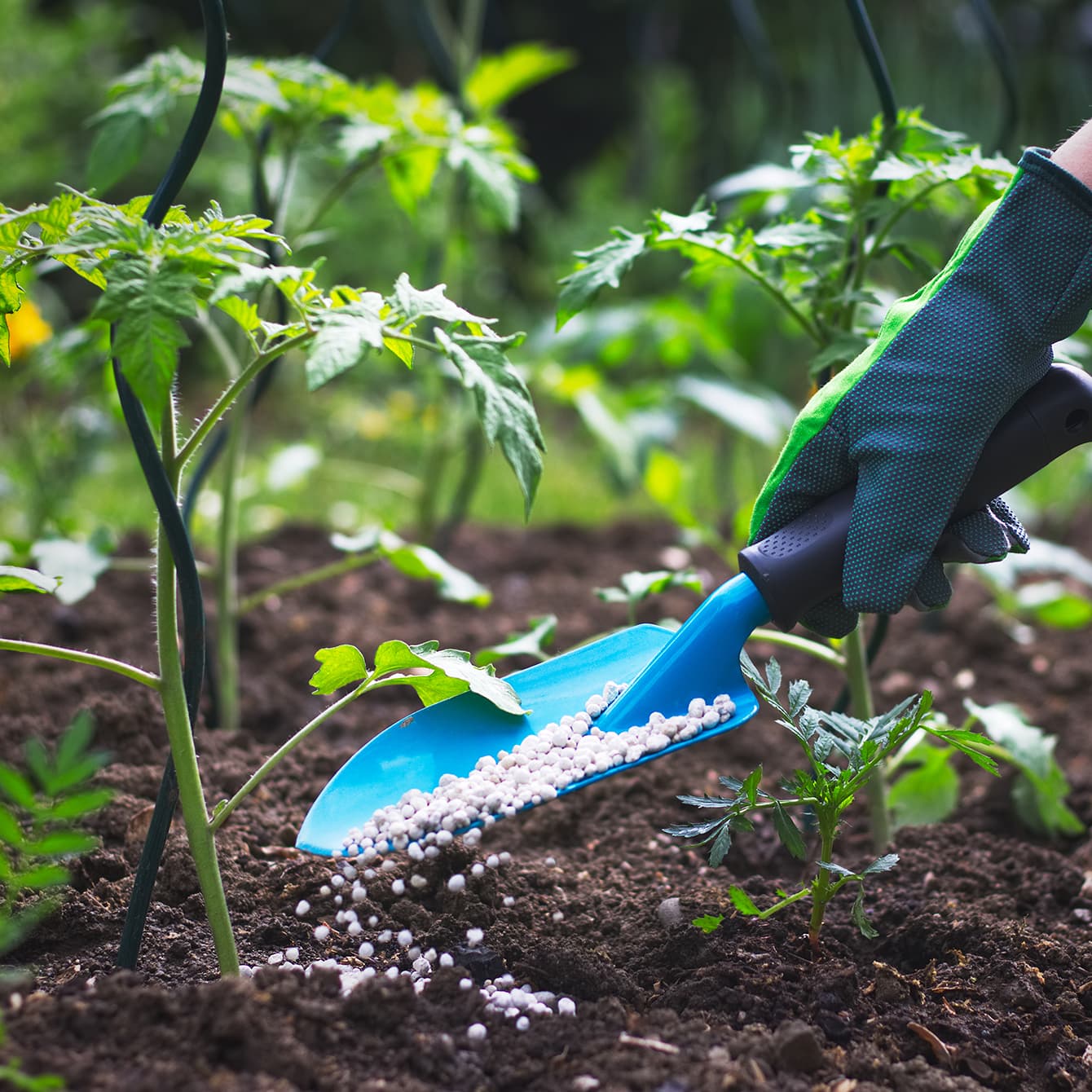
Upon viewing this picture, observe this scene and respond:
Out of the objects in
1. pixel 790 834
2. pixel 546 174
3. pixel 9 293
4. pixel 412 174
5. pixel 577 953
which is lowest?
pixel 577 953

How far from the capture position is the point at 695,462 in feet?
13.0

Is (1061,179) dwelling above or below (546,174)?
below

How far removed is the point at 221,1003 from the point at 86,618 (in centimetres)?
134

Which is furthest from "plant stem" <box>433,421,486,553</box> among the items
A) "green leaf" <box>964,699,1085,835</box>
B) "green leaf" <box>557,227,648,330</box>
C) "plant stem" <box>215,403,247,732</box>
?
"green leaf" <box>964,699,1085,835</box>

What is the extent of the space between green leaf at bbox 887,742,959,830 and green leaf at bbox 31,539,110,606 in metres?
1.14

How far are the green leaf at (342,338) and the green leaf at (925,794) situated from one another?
98 cm

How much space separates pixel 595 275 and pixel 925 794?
846 mm

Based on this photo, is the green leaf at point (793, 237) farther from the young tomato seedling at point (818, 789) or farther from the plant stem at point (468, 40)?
the plant stem at point (468, 40)

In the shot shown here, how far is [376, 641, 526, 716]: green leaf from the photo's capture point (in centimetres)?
107

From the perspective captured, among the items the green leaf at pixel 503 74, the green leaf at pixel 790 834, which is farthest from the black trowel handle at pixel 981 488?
the green leaf at pixel 503 74

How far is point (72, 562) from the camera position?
5.18 ft

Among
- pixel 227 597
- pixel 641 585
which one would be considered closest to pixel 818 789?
pixel 641 585

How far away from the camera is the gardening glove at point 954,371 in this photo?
1.10 metres

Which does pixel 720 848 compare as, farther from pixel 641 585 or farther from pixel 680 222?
pixel 680 222
